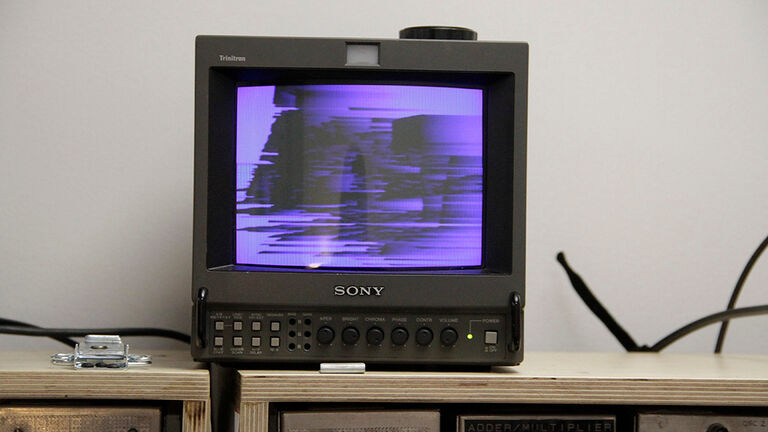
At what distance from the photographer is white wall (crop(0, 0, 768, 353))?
55.3 inches

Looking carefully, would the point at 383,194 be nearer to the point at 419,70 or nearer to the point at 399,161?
the point at 399,161

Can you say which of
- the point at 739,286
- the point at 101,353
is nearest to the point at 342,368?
the point at 101,353

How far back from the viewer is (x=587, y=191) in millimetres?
1488

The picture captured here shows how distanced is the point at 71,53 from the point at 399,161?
27.0 inches

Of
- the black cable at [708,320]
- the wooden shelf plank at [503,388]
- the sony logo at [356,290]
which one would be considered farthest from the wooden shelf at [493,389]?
the black cable at [708,320]

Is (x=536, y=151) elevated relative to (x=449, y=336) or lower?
elevated

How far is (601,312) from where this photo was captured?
1398 millimetres

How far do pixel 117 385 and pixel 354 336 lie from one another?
11.2 inches

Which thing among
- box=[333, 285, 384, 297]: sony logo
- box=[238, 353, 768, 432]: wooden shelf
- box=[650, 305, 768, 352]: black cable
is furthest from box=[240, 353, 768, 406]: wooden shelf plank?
box=[650, 305, 768, 352]: black cable

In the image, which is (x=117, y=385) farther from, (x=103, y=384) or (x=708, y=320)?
(x=708, y=320)

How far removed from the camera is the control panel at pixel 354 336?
3.35 ft

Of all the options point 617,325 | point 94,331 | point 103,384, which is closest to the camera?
point 103,384

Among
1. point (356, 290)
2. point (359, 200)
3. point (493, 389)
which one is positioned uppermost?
point (359, 200)

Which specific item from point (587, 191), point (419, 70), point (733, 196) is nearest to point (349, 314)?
point (419, 70)
